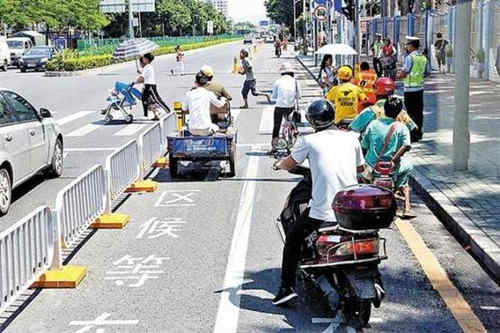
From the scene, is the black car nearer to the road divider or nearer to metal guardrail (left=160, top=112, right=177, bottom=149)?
metal guardrail (left=160, top=112, right=177, bottom=149)

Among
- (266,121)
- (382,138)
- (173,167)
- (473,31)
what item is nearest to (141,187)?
(173,167)

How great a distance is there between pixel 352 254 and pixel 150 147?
7483 millimetres

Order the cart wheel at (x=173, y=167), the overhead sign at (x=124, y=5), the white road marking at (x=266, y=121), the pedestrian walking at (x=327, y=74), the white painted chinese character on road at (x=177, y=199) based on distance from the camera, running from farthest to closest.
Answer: the overhead sign at (x=124, y=5)
the white road marking at (x=266, y=121)
the pedestrian walking at (x=327, y=74)
the cart wheel at (x=173, y=167)
the white painted chinese character on road at (x=177, y=199)

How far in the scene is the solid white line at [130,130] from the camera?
17.3m

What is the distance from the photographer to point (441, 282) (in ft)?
21.3

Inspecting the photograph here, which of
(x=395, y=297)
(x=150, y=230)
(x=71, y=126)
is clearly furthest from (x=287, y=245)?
(x=71, y=126)

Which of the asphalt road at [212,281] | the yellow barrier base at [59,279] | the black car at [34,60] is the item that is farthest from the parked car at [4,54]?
the yellow barrier base at [59,279]

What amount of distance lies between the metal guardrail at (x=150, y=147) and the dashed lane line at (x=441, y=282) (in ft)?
14.4

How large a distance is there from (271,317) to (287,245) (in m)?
0.57

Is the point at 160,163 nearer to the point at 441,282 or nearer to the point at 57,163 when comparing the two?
the point at 57,163

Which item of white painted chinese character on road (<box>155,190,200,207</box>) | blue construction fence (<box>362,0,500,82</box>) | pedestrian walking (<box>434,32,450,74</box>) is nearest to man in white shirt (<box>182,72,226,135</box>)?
white painted chinese character on road (<box>155,190,200,207</box>)

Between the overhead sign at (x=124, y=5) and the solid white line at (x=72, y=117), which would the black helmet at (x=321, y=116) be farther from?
the overhead sign at (x=124, y=5)

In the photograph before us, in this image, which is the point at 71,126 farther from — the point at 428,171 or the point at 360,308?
the point at 360,308

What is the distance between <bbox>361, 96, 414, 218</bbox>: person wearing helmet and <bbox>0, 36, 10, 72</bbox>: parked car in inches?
1739
